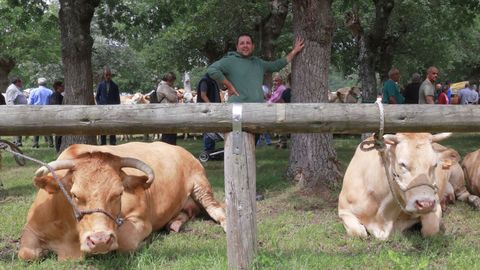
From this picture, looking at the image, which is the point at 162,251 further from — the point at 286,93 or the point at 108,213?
the point at 286,93

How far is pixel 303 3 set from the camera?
6965 mm

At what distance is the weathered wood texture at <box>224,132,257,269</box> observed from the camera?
3.95 metres

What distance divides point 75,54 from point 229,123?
745 centimetres

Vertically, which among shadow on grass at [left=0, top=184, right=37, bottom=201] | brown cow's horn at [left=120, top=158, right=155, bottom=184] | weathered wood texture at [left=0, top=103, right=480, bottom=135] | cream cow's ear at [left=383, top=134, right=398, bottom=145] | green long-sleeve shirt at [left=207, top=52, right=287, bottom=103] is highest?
green long-sleeve shirt at [left=207, top=52, right=287, bottom=103]

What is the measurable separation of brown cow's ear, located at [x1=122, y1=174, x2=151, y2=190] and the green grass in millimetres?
583

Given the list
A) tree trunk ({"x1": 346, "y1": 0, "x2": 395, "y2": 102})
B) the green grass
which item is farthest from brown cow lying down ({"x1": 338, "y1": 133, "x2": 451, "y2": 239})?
tree trunk ({"x1": 346, "y1": 0, "x2": 395, "y2": 102})

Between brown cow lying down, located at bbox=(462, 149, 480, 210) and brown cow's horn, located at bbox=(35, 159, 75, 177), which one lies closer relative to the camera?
brown cow's horn, located at bbox=(35, 159, 75, 177)

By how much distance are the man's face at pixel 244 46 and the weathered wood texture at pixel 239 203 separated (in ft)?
10.1

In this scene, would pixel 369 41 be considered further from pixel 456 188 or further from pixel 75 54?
pixel 456 188

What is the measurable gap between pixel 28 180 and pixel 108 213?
552cm

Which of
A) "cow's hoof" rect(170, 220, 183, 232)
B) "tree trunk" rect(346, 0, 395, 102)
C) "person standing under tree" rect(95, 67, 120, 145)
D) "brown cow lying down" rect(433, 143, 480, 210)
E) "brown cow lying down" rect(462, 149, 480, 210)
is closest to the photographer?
"cow's hoof" rect(170, 220, 183, 232)

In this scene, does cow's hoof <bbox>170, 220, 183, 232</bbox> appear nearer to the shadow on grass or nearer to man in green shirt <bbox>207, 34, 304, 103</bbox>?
man in green shirt <bbox>207, 34, 304, 103</bbox>

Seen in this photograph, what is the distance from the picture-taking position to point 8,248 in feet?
16.3

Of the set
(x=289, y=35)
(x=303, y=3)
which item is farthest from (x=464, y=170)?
(x=289, y=35)
